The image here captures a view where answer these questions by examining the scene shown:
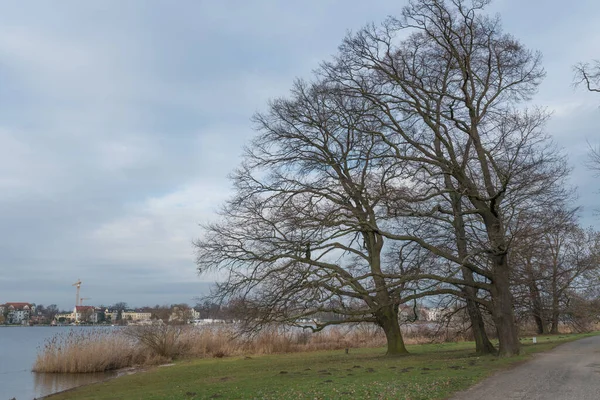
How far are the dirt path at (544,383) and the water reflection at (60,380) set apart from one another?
55.4ft

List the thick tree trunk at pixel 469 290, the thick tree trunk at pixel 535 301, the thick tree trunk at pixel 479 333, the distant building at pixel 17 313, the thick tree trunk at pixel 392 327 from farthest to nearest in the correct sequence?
1. the distant building at pixel 17 313
2. the thick tree trunk at pixel 535 301
3. the thick tree trunk at pixel 392 327
4. the thick tree trunk at pixel 479 333
5. the thick tree trunk at pixel 469 290

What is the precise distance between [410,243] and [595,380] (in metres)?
10.8

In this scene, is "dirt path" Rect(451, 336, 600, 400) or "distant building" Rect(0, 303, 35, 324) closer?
"dirt path" Rect(451, 336, 600, 400)

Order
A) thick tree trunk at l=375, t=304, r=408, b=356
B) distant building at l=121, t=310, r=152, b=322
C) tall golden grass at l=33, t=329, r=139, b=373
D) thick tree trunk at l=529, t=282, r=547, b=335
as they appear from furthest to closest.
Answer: distant building at l=121, t=310, r=152, b=322, tall golden grass at l=33, t=329, r=139, b=373, thick tree trunk at l=529, t=282, r=547, b=335, thick tree trunk at l=375, t=304, r=408, b=356

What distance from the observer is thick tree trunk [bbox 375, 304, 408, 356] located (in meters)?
23.3

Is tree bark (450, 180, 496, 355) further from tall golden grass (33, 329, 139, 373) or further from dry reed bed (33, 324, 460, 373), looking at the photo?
tall golden grass (33, 329, 139, 373)

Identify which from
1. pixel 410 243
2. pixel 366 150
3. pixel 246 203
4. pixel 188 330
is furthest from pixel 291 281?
pixel 188 330

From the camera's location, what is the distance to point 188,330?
33281 millimetres

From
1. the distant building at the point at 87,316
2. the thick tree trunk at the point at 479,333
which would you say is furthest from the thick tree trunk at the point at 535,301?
the distant building at the point at 87,316

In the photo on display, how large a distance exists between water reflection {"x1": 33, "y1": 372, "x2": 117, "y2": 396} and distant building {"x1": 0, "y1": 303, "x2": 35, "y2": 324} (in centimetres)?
12579

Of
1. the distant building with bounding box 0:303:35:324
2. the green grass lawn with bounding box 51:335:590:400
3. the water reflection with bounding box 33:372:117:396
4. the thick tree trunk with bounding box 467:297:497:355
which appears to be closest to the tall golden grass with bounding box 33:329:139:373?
the water reflection with bounding box 33:372:117:396

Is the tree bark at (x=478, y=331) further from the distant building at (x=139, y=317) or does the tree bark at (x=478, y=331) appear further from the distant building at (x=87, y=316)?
the distant building at (x=87, y=316)

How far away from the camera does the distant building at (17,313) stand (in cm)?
13750

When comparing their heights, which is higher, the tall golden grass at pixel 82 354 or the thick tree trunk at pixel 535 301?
the thick tree trunk at pixel 535 301
